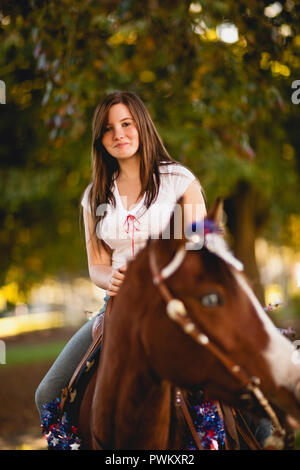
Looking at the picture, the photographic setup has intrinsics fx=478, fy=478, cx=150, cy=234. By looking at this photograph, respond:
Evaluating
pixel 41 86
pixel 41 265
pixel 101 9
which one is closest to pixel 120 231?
pixel 101 9

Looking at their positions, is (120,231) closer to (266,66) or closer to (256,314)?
(256,314)

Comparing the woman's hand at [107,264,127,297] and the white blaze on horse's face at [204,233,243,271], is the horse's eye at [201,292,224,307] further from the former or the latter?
the woman's hand at [107,264,127,297]

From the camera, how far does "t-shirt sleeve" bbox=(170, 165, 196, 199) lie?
9.02 feet

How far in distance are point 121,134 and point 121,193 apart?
1.15 feet

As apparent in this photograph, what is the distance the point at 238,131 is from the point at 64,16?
2.37 metres

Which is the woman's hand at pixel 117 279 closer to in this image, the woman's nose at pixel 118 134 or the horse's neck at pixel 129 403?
the horse's neck at pixel 129 403

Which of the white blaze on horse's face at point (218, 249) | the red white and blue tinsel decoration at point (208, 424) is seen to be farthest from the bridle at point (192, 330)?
the red white and blue tinsel decoration at point (208, 424)

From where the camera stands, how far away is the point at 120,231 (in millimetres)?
2748

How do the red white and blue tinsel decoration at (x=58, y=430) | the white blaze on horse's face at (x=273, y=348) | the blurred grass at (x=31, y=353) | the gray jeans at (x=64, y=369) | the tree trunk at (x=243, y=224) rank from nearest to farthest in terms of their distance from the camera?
the white blaze on horse's face at (x=273, y=348)
the red white and blue tinsel decoration at (x=58, y=430)
the gray jeans at (x=64, y=369)
the tree trunk at (x=243, y=224)
the blurred grass at (x=31, y=353)

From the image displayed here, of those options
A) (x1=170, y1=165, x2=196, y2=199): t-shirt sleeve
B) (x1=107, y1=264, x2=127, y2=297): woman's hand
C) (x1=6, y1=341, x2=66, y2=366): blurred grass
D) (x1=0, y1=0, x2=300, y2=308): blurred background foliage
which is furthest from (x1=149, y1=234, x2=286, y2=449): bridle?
(x1=6, y1=341, x2=66, y2=366): blurred grass

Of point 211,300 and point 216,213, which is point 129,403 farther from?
point 216,213

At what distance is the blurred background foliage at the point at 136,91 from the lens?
4977 mm

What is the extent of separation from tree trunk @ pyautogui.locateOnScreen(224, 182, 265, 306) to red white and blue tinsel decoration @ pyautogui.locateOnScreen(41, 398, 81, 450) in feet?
32.2

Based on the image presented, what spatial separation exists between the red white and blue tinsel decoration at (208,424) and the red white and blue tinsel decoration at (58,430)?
66 cm
